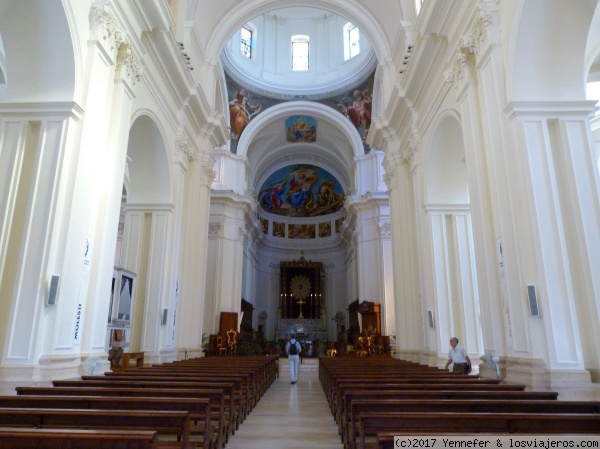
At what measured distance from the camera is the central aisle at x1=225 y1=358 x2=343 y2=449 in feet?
15.4

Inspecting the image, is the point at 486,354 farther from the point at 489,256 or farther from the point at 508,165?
the point at 508,165

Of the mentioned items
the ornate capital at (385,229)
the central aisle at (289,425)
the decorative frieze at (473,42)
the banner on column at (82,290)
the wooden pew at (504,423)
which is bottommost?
the central aisle at (289,425)

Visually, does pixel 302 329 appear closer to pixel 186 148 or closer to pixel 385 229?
pixel 385 229

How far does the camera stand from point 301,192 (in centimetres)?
2809

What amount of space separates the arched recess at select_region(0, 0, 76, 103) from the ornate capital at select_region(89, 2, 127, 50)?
0.58m

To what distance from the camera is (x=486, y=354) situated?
6.52m

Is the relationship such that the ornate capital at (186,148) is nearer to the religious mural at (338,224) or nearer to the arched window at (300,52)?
the arched window at (300,52)

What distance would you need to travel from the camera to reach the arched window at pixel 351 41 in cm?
2117

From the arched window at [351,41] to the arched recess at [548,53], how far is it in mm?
16043

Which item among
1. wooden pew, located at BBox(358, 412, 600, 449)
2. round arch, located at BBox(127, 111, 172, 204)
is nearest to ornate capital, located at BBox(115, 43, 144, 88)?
round arch, located at BBox(127, 111, 172, 204)

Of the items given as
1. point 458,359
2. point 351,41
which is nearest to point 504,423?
point 458,359

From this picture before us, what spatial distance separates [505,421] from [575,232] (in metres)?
3.57

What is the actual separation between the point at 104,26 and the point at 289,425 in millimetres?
6031

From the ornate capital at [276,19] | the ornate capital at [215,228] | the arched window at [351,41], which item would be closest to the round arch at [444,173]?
the ornate capital at [215,228]
